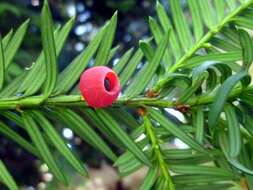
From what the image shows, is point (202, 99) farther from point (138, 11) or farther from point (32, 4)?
point (138, 11)

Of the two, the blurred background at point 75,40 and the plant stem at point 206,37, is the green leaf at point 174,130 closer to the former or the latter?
the plant stem at point 206,37

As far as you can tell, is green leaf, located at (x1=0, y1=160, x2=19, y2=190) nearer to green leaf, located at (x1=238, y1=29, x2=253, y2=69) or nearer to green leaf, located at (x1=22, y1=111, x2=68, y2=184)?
green leaf, located at (x1=22, y1=111, x2=68, y2=184)

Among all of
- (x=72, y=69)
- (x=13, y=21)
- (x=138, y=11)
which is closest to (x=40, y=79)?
(x=72, y=69)

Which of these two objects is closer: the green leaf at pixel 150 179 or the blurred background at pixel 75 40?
the green leaf at pixel 150 179

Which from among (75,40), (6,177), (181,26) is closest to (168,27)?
(181,26)

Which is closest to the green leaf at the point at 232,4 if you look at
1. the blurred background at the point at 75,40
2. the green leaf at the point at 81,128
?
the green leaf at the point at 81,128

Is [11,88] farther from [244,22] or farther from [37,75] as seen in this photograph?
[244,22]

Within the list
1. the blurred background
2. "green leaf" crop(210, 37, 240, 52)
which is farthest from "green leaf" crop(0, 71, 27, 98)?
the blurred background
